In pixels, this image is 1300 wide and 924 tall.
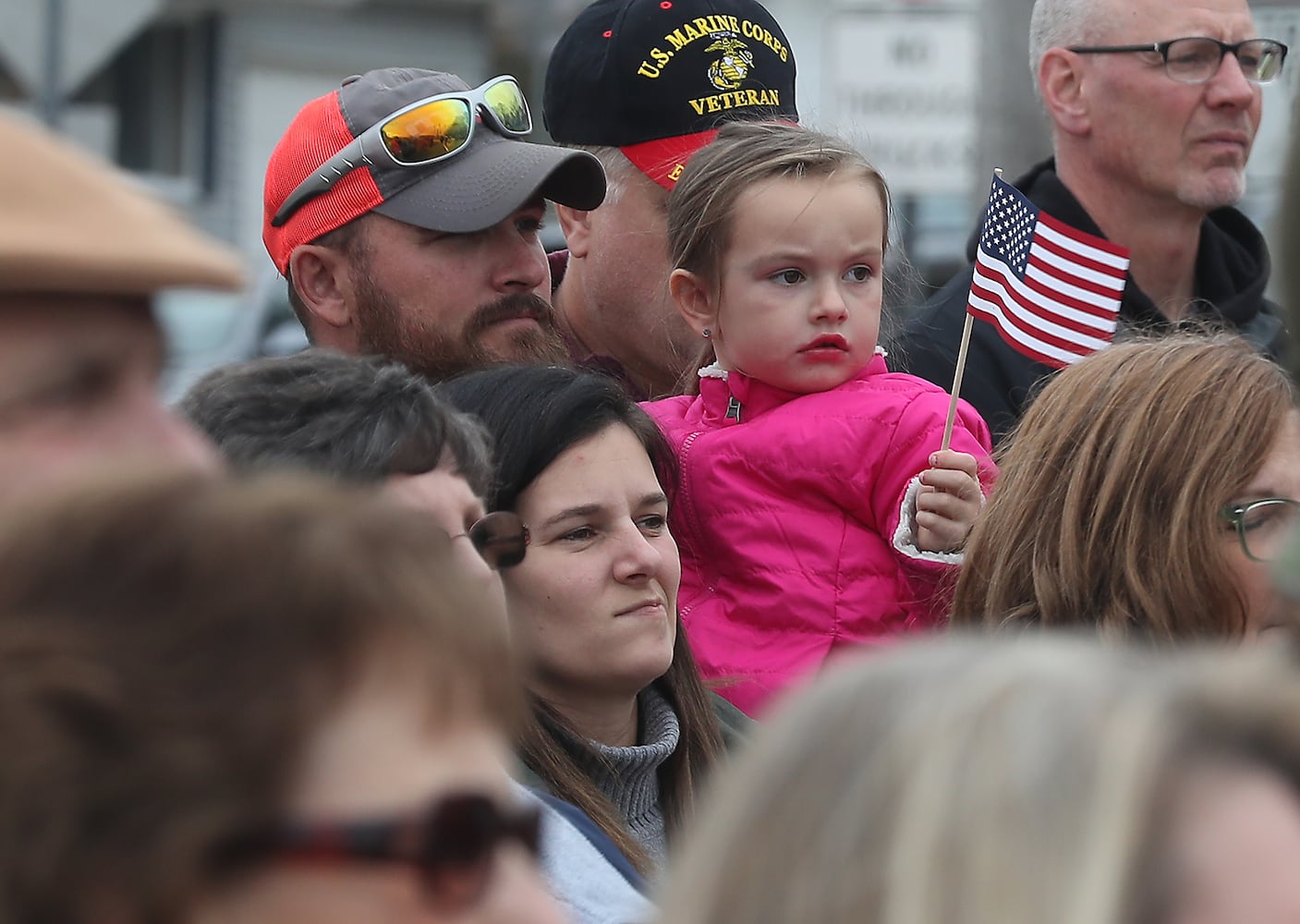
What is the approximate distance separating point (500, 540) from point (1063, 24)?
2.86 metres

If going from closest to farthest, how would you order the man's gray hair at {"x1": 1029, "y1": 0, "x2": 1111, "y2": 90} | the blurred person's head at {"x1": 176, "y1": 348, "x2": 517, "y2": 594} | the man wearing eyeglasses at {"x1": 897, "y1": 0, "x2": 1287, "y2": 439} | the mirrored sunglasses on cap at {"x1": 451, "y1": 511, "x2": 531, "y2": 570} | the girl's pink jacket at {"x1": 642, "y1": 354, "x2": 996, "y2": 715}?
the blurred person's head at {"x1": 176, "y1": 348, "x2": 517, "y2": 594}
the mirrored sunglasses on cap at {"x1": 451, "y1": 511, "x2": 531, "y2": 570}
the girl's pink jacket at {"x1": 642, "y1": 354, "x2": 996, "y2": 715}
the man wearing eyeglasses at {"x1": 897, "y1": 0, "x2": 1287, "y2": 439}
the man's gray hair at {"x1": 1029, "y1": 0, "x2": 1111, "y2": 90}

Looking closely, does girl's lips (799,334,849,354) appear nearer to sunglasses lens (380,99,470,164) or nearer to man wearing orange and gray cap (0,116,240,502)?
sunglasses lens (380,99,470,164)

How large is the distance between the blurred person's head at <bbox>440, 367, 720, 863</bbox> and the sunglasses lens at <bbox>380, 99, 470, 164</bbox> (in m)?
0.75

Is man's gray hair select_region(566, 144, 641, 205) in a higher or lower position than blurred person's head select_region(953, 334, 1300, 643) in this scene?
higher

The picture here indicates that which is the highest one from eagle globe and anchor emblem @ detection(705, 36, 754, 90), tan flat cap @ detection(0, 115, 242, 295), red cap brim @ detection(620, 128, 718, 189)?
tan flat cap @ detection(0, 115, 242, 295)

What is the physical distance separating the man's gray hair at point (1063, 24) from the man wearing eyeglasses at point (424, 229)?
5.37ft

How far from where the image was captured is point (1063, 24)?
16.6 feet

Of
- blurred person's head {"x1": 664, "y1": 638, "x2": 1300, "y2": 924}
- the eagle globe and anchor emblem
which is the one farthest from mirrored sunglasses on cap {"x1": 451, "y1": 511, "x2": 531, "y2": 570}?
the eagle globe and anchor emblem

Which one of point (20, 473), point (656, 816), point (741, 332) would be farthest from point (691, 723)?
point (20, 473)

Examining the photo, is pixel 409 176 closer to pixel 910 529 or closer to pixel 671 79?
pixel 671 79

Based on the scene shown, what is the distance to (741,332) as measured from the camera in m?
3.75

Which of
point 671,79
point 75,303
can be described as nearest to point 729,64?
point 671,79

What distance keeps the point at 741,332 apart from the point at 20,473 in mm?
2353

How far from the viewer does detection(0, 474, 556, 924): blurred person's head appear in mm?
1142
